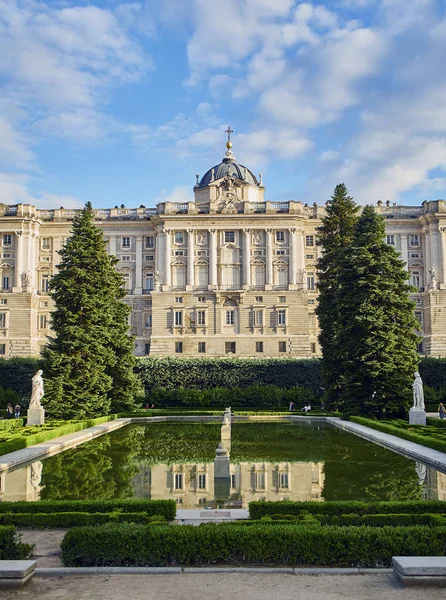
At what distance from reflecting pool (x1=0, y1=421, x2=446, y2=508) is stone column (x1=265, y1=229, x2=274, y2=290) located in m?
45.4

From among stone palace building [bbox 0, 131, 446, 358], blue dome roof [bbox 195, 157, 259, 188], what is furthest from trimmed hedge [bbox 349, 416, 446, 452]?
blue dome roof [bbox 195, 157, 259, 188]

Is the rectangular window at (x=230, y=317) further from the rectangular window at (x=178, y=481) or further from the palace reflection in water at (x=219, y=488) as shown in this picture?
the rectangular window at (x=178, y=481)

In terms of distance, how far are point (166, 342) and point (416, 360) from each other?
39311 millimetres

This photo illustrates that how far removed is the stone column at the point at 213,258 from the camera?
68750 mm

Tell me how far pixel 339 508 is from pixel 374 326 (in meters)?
22.0

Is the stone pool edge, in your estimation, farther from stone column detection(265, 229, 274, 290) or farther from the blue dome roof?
the blue dome roof

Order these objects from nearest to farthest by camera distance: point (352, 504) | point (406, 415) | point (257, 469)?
point (352, 504), point (257, 469), point (406, 415)

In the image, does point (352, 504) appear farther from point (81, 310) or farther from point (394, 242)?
point (394, 242)

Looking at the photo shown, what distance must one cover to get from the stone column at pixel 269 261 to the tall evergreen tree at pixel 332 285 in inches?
970

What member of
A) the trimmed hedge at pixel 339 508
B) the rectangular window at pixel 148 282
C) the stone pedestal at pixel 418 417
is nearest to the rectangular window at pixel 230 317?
the rectangular window at pixel 148 282

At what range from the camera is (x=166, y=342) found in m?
67.1

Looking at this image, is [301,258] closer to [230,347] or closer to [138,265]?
[230,347]

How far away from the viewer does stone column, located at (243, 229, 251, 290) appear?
68.5 meters

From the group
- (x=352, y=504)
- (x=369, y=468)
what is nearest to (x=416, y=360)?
(x=369, y=468)
